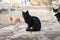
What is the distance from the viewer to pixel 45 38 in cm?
236

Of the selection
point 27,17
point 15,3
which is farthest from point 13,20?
point 15,3

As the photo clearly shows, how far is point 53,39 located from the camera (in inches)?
90.1

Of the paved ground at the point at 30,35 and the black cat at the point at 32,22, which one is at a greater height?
the black cat at the point at 32,22

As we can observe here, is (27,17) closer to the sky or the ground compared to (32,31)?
closer to the sky

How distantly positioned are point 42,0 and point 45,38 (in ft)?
21.6

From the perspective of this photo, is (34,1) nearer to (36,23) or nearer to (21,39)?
(36,23)

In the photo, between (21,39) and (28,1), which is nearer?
(21,39)

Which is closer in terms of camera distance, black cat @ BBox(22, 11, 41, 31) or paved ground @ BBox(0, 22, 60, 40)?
paved ground @ BBox(0, 22, 60, 40)

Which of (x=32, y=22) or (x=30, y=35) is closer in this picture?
(x=30, y=35)

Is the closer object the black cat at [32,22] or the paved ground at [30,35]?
the paved ground at [30,35]

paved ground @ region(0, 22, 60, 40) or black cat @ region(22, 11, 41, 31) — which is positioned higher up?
black cat @ region(22, 11, 41, 31)

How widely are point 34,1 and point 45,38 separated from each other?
6769 millimetres

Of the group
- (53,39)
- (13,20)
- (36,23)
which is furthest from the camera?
(13,20)

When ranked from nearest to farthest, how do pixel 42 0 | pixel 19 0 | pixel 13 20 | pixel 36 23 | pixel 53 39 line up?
pixel 53 39 → pixel 36 23 → pixel 13 20 → pixel 42 0 → pixel 19 0
